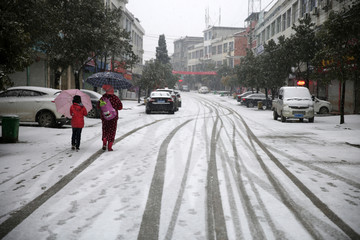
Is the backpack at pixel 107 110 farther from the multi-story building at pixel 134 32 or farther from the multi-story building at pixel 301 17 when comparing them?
the multi-story building at pixel 134 32

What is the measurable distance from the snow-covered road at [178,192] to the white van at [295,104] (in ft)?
32.9

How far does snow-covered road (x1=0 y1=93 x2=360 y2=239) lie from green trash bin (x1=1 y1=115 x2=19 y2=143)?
467 mm

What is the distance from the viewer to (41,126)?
1503 cm

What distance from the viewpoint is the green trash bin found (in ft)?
35.7

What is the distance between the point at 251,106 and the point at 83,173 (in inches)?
1319

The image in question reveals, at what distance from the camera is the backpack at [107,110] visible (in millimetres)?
9430

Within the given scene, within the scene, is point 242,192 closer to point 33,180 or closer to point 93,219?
point 93,219

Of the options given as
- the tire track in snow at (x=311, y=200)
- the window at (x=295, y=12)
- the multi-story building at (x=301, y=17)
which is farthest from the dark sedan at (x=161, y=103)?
the window at (x=295, y=12)

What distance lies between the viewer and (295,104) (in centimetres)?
2038

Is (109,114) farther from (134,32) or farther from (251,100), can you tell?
(134,32)

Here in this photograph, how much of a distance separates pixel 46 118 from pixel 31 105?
731 mm

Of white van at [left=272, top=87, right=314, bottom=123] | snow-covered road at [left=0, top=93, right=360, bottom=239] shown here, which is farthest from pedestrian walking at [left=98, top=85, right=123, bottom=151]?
white van at [left=272, top=87, right=314, bottom=123]

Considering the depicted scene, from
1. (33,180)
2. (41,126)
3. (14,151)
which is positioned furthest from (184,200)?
(41,126)

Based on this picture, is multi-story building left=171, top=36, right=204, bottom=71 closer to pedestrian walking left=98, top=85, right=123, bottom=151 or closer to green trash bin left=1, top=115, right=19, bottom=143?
green trash bin left=1, top=115, right=19, bottom=143
